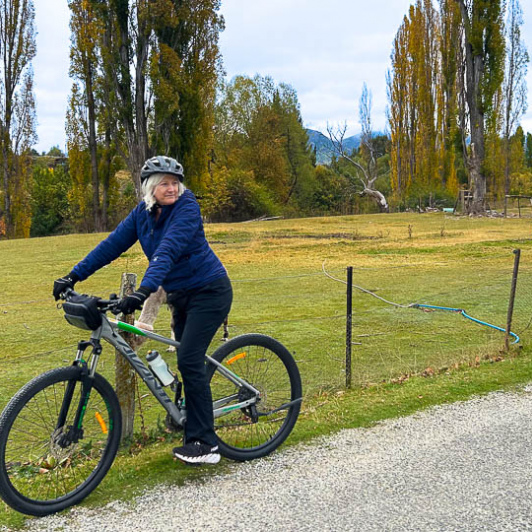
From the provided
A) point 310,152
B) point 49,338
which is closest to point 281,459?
point 49,338

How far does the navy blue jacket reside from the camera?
133 inches

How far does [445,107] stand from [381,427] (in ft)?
148

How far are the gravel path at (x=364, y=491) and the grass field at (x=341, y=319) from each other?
26 centimetres

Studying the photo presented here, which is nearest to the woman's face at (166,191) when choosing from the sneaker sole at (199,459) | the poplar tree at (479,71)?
the sneaker sole at (199,459)

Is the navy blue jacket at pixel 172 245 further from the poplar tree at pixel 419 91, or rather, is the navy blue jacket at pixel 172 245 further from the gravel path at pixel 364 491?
the poplar tree at pixel 419 91

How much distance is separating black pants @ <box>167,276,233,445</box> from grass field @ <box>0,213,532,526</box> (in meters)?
0.29

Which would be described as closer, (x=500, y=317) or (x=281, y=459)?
(x=281, y=459)

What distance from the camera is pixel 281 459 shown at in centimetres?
384

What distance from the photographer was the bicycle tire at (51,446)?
3.05 m

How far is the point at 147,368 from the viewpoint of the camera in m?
3.56

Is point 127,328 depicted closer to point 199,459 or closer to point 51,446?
point 51,446

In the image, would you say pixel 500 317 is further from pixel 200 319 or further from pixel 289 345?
pixel 200 319

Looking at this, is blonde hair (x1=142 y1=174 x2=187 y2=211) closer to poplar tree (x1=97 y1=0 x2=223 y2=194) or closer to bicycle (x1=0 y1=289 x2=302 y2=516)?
bicycle (x1=0 y1=289 x2=302 y2=516)

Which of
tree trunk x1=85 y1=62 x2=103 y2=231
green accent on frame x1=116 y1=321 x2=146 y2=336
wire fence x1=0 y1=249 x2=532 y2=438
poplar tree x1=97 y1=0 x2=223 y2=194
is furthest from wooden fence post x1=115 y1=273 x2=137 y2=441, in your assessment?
tree trunk x1=85 y1=62 x2=103 y2=231
